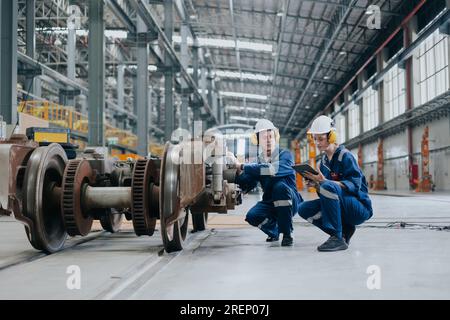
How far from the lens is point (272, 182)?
4.46 metres

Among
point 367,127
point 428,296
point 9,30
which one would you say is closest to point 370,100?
point 367,127

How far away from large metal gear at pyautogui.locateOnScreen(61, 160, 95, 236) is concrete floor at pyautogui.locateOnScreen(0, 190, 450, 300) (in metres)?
0.22

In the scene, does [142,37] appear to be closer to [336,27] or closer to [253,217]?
[336,27]

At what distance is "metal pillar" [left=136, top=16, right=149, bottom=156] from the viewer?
14867 millimetres

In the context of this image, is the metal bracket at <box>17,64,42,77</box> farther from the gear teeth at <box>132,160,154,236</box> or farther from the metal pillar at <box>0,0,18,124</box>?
the gear teeth at <box>132,160,154,236</box>

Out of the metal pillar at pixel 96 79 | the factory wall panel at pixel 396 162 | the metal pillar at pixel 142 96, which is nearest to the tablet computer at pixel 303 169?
the metal pillar at pixel 96 79

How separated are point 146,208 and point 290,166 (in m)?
1.33

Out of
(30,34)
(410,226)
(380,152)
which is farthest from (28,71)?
(380,152)

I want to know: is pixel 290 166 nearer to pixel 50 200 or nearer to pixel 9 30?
pixel 50 200

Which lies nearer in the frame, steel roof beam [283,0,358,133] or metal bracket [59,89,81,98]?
steel roof beam [283,0,358,133]

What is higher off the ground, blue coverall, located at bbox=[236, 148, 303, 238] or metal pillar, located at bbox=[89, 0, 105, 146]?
metal pillar, located at bbox=[89, 0, 105, 146]

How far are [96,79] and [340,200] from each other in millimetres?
8397

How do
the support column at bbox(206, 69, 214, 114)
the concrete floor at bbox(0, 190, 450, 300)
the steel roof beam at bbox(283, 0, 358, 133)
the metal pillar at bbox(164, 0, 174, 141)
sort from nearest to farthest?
1. the concrete floor at bbox(0, 190, 450, 300)
2. the steel roof beam at bbox(283, 0, 358, 133)
3. the metal pillar at bbox(164, 0, 174, 141)
4. the support column at bbox(206, 69, 214, 114)
